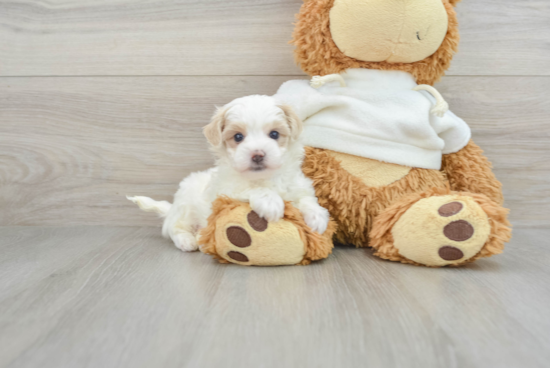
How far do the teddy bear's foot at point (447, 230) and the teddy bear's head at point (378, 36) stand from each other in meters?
0.39

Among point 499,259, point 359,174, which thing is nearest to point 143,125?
point 359,174

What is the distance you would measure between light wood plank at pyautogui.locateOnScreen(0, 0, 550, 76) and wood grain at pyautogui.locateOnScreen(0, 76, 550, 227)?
43mm

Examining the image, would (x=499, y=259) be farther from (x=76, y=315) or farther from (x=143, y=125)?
(x=143, y=125)

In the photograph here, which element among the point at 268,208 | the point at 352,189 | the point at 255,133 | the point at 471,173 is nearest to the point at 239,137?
the point at 255,133

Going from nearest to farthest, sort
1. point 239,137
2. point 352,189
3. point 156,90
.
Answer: point 239,137 → point 352,189 → point 156,90

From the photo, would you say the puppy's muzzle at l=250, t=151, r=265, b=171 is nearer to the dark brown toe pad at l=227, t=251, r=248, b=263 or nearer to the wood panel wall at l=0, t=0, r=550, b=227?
the dark brown toe pad at l=227, t=251, r=248, b=263

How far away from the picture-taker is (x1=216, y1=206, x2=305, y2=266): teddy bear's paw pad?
95cm

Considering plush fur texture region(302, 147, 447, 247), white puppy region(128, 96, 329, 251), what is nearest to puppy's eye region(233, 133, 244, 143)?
white puppy region(128, 96, 329, 251)

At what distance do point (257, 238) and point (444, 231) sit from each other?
424 mm

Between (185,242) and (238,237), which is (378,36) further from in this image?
(185,242)

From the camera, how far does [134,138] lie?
147cm

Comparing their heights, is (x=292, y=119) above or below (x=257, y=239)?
above

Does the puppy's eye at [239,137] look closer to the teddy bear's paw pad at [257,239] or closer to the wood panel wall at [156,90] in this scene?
the teddy bear's paw pad at [257,239]

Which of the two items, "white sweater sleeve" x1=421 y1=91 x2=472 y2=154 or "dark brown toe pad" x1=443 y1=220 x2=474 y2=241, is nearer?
"dark brown toe pad" x1=443 y1=220 x2=474 y2=241
